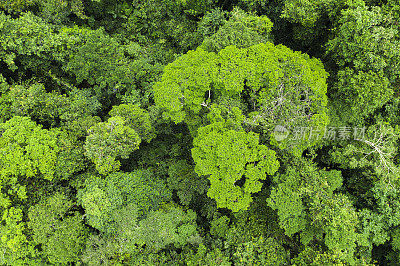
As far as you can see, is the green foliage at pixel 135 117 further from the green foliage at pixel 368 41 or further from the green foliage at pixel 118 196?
the green foliage at pixel 368 41

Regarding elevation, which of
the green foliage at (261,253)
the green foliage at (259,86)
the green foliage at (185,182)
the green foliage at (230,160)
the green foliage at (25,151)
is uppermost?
the green foliage at (259,86)

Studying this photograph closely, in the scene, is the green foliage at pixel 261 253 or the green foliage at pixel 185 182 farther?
the green foliage at pixel 185 182

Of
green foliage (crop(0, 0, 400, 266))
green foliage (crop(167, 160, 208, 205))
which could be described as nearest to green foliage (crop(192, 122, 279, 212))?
green foliage (crop(0, 0, 400, 266))

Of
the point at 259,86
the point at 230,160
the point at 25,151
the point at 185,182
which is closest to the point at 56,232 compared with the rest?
the point at 25,151

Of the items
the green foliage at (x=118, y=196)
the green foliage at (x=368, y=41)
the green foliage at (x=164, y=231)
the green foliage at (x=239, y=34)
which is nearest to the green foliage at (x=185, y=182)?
the green foliage at (x=118, y=196)

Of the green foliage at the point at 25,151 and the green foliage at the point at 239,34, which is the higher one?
the green foliage at the point at 239,34

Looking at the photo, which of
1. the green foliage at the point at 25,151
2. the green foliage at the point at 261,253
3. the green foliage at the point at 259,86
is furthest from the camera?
the green foliage at the point at 25,151

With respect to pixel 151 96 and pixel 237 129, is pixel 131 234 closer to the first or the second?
pixel 237 129

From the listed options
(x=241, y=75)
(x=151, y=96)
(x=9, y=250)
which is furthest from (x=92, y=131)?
(x=241, y=75)

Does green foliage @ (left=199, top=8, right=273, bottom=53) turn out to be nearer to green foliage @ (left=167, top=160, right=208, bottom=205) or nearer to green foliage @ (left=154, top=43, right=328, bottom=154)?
green foliage @ (left=154, top=43, right=328, bottom=154)

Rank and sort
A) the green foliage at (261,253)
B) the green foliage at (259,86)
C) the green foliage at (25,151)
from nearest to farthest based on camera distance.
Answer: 1. the green foliage at (259,86)
2. the green foliage at (261,253)
3. the green foliage at (25,151)
